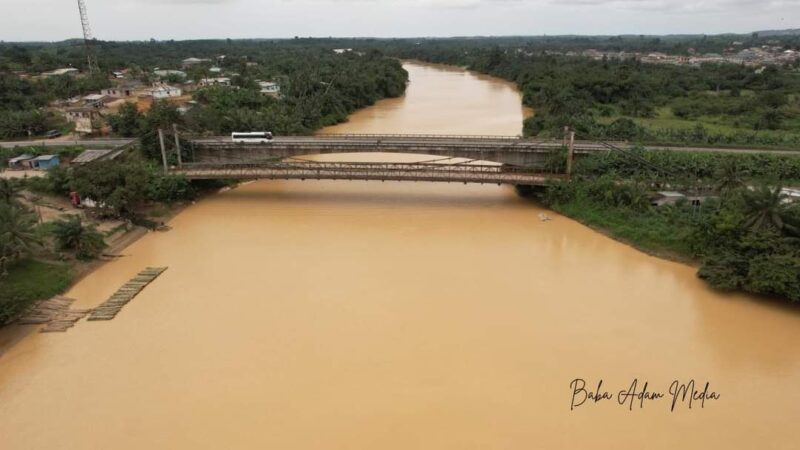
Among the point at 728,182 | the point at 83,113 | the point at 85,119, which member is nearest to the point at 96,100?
the point at 83,113

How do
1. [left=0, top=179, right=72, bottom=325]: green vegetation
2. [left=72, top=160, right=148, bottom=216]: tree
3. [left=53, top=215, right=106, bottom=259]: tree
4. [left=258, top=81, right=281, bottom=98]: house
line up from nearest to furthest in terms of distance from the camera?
[left=0, top=179, right=72, bottom=325]: green vegetation < [left=53, top=215, right=106, bottom=259]: tree < [left=72, top=160, right=148, bottom=216]: tree < [left=258, top=81, right=281, bottom=98]: house

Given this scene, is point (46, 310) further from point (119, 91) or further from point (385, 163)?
point (119, 91)

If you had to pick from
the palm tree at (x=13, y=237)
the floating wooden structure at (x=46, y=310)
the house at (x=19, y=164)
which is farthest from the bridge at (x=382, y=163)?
the floating wooden structure at (x=46, y=310)

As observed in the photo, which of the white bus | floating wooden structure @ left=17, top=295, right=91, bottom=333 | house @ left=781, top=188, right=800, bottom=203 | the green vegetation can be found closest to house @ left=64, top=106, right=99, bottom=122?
the white bus

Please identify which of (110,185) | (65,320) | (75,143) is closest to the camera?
(65,320)

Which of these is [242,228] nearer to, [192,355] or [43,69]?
[192,355]

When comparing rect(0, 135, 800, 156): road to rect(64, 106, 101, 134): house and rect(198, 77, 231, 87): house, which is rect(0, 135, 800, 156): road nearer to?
rect(64, 106, 101, 134): house
